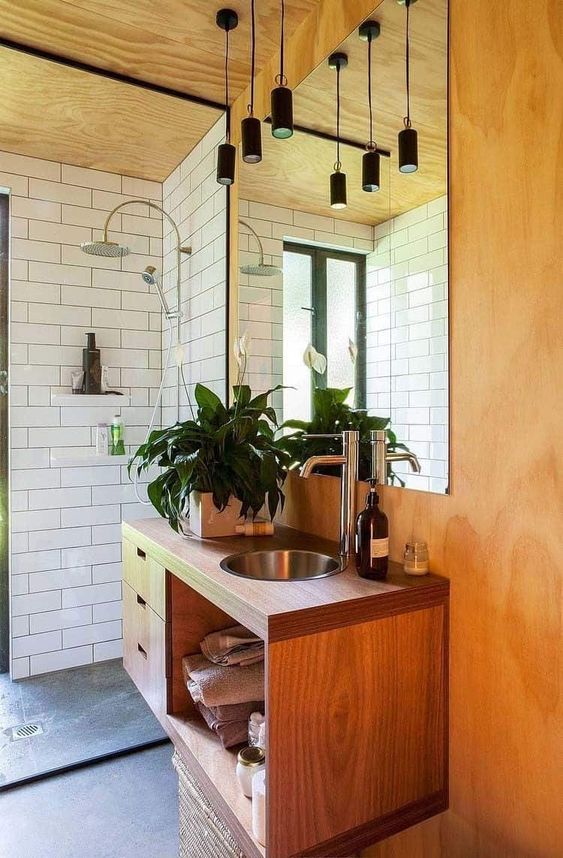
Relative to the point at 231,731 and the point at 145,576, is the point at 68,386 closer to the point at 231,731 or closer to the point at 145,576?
the point at 145,576

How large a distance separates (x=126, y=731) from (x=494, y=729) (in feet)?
5.33

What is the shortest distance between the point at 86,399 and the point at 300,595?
179 centimetres

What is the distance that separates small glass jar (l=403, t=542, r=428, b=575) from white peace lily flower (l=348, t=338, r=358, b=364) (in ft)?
1.90

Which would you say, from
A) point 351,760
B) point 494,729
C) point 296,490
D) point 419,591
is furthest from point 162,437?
point 494,729

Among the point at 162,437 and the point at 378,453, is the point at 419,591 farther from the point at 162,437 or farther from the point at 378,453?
the point at 162,437

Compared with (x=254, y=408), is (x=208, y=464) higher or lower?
lower

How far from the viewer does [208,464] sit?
5.74 ft

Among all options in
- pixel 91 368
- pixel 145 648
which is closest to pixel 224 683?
pixel 145 648

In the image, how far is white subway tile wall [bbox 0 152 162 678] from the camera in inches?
103

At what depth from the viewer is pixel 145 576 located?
5.84ft

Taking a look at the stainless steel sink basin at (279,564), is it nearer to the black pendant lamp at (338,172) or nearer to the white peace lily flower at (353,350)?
the white peace lily flower at (353,350)

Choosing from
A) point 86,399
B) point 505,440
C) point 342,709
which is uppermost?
point 86,399

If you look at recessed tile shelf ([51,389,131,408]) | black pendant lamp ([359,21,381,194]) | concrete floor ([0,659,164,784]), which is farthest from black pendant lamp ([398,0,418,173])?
concrete floor ([0,659,164,784])

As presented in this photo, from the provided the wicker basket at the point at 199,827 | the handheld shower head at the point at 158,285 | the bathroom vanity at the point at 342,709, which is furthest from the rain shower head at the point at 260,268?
the wicker basket at the point at 199,827
